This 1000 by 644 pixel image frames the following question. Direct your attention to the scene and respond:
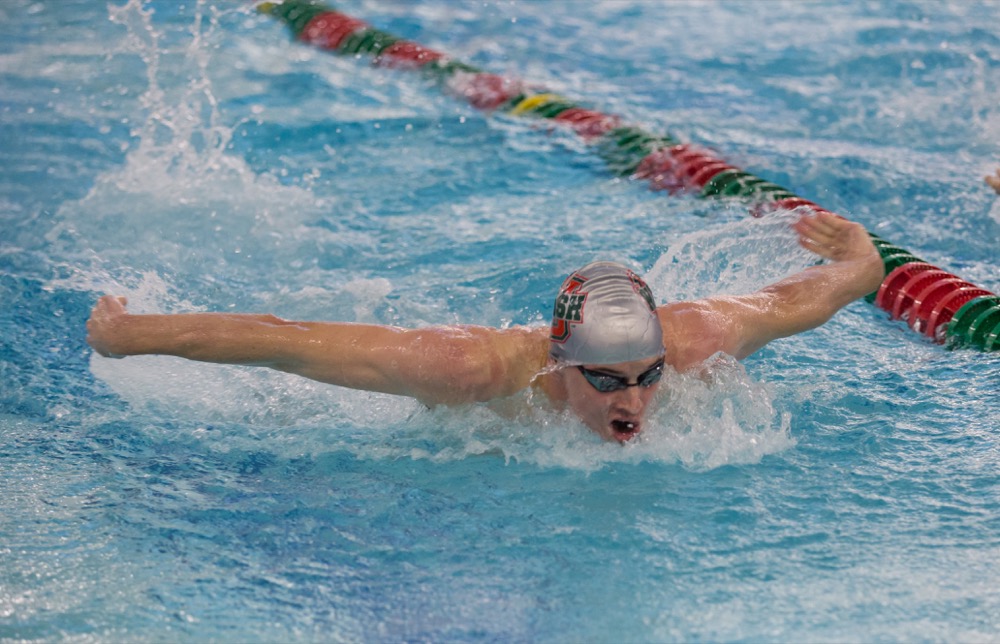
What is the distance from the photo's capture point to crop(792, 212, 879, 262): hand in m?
3.63

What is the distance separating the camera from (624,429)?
10.2 feet

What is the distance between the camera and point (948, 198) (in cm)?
536

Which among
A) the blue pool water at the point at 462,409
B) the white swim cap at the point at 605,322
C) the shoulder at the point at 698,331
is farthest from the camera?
the shoulder at the point at 698,331

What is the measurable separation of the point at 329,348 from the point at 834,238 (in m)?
1.79

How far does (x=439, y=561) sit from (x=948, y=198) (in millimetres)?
3616

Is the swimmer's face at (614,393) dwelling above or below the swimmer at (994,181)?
below

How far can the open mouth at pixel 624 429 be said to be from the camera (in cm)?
309

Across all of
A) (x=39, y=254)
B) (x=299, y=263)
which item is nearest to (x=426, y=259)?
(x=299, y=263)

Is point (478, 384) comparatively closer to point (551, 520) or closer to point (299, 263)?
point (551, 520)

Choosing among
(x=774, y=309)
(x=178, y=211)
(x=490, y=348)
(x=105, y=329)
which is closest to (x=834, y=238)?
(x=774, y=309)

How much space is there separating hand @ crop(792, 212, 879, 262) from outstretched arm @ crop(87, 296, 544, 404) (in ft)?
4.17

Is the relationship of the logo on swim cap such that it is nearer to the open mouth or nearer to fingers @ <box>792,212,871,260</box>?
the open mouth

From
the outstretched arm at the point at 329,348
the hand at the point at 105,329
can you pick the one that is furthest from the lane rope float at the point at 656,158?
the hand at the point at 105,329

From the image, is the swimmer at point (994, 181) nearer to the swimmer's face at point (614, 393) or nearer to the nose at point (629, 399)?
the swimmer's face at point (614, 393)
